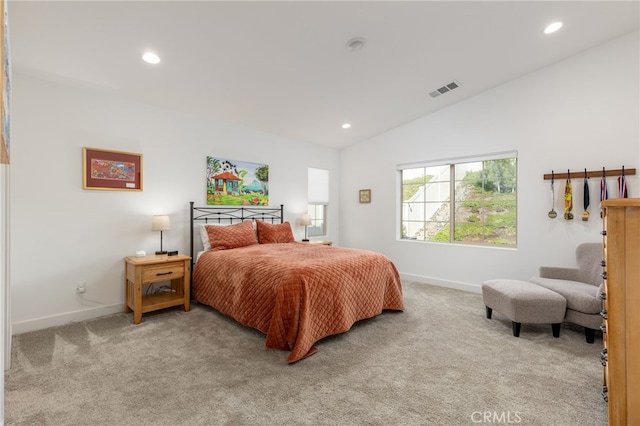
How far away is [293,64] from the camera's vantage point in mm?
3072

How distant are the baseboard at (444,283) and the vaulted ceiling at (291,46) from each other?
272 cm

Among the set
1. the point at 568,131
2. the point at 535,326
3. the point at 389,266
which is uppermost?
the point at 568,131

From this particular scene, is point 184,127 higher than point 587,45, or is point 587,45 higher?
point 587,45

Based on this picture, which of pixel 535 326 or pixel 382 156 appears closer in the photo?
pixel 535 326

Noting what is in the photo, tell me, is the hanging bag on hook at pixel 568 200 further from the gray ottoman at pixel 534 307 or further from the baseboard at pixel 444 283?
the baseboard at pixel 444 283

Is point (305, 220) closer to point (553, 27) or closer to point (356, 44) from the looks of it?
point (356, 44)

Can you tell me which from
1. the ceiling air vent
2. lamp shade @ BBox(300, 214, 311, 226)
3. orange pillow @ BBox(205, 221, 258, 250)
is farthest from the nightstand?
the ceiling air vent

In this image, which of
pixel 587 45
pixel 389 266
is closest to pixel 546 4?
pixel 587 45

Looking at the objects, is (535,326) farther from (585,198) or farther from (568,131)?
(568,131)

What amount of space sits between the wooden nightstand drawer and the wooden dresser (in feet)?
11.7

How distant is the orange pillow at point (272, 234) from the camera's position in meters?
4.36

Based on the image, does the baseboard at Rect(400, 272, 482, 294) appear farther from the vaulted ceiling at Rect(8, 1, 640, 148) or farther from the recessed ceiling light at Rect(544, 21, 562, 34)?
the recessed ceiling light at Rect(544, 21, 562, 34)

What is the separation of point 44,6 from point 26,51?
2.39 feet

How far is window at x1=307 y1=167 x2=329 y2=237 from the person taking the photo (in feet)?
18.6
